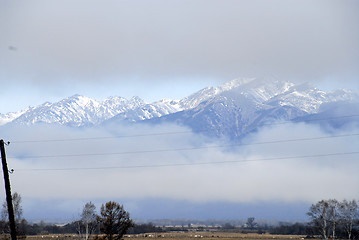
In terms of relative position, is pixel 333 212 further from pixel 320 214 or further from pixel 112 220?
pixel 112 220

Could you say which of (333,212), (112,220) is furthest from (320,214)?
(112,220)

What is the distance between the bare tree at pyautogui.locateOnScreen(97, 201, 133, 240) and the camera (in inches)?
4407

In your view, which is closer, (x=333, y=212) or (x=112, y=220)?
(x=112, y=220)

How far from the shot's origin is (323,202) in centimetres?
13650

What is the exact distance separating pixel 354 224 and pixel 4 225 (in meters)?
95.4

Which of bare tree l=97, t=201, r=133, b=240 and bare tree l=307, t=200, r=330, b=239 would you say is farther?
bare tree l=307, t=200, r=330, b=239

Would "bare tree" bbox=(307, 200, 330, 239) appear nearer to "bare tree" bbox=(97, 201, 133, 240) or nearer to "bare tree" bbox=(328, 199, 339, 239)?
"bare tree" bbox=(328, 199, 339, 239)

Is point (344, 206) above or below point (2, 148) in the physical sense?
below

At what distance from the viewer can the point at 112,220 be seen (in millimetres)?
112188

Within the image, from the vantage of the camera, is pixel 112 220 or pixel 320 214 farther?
pixel 320 214

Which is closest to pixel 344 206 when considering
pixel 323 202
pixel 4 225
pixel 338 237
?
pixel 323 202

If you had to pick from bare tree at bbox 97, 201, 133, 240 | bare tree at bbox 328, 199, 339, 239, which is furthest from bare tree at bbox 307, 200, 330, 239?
bare tree at bbox 97, 201, 133, 240

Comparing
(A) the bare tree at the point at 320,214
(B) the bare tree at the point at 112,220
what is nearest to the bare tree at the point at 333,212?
(A) the bare tree at the point at 320,214

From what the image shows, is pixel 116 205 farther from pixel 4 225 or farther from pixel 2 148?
pixel 2 148
